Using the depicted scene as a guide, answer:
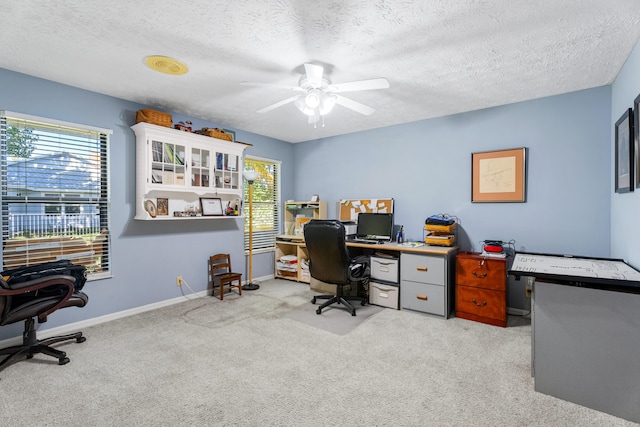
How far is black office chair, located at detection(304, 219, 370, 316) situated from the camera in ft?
10.6

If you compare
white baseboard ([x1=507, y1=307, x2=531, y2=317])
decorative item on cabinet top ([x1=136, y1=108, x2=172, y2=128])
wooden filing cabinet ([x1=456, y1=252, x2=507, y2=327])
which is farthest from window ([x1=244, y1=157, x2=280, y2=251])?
white baseboard ([x1=507, y1=307, x2=531, y2=317])

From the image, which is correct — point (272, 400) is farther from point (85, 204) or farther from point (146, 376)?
point (85, 204)

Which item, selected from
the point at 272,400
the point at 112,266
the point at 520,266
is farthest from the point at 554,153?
the point at 112,266

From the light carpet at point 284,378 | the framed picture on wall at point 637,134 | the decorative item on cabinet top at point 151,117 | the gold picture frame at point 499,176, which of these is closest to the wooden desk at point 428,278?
the light carpet at point 284,378

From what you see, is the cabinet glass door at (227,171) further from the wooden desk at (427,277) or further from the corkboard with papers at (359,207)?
the wooden desk at (427,277)

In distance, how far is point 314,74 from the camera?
2.35m

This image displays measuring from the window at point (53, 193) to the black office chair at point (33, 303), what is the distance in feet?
2.10

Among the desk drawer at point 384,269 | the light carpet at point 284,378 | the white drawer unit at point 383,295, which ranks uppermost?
the desk drawer at point 384,269

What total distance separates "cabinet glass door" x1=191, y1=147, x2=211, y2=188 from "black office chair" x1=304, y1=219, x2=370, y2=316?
155 centimetres

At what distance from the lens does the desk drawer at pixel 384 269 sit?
12.0 ft

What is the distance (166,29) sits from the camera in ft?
6.70

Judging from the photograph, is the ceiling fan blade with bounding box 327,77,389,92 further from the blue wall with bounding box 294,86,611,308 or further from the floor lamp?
the floor lamp

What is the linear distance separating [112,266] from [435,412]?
11.1ft

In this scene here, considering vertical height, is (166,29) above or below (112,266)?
above
